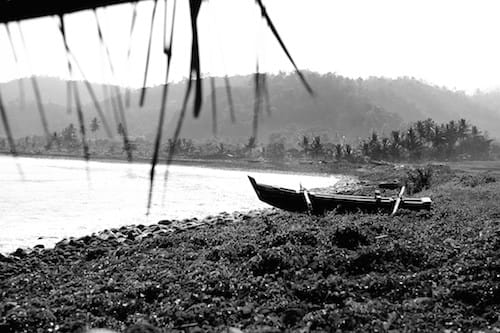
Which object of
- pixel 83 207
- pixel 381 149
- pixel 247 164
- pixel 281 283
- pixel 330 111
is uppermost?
pixel 330 111

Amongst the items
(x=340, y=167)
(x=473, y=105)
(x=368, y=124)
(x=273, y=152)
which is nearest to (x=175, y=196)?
(x=340, y=167)

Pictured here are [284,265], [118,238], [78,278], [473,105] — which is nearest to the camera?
[284,265]

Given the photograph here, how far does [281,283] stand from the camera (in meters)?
7.01

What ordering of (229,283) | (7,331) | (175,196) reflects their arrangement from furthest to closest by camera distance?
(175,196) < (229,283) < (7,331)

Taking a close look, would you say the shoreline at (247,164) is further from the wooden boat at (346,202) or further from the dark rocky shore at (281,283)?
the dark rocky shore at (281,283)

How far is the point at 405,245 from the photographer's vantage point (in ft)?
26.4

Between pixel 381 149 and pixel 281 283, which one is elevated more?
pixel 381 149

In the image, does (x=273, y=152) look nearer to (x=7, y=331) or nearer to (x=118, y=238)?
(x=118, y=238)

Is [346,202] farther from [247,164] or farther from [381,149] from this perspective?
[247,164]

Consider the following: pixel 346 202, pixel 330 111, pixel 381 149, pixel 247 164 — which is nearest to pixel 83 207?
pixel 346 202

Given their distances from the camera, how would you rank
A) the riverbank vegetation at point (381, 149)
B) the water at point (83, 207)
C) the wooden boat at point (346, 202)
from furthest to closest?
the riverbank vegetation at point (381, 149), the water at point (83, 207), the wooden boat at point (346, 202)

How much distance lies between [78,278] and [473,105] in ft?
699

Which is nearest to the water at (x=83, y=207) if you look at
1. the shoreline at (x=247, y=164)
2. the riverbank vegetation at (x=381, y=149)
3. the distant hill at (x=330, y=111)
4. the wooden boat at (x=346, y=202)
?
Result: the wooden boat at (x=346, y=202)

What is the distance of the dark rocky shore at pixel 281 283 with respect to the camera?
222 inches
